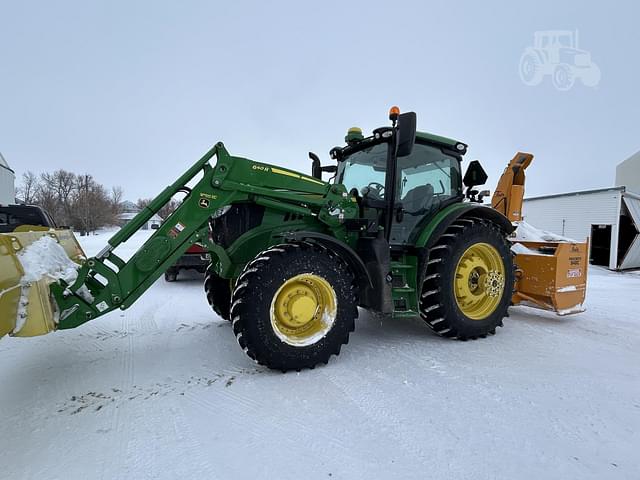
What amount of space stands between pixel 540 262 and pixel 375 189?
2.36m

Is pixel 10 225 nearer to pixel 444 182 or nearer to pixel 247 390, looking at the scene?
pixel 247 390

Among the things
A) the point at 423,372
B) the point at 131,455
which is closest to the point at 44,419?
the point at 131,455

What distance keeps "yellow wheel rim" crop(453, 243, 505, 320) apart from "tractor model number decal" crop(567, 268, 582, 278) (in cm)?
110

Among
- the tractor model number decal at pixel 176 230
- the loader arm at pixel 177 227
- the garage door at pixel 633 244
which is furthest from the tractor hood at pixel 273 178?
the garage door at pixel 633 244

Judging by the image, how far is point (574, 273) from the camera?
4516 millimetres

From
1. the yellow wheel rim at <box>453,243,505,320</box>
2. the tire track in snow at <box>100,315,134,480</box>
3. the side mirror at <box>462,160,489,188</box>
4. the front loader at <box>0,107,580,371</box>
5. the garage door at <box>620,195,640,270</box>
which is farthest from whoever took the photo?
the garage door at <box>620,195,640,270</box>

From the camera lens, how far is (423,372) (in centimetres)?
293

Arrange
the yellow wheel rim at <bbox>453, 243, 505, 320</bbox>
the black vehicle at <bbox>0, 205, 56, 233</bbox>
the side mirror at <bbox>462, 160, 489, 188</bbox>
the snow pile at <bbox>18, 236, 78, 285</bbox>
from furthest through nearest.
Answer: the black vehicle at <bbox>0, 205, 56, 233</bbox>, the side mirror at <bbox>462, 160, 489, 188</bbox>, the yellow wheel rim at <bbox>453, 243, 505, 320</bbox>, the snow pile at <bbox>18, 236, 78, 285</bbox>

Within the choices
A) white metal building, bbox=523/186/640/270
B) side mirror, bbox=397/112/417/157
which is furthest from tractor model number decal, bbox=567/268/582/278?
white metal building, bbox=523/186/640/270

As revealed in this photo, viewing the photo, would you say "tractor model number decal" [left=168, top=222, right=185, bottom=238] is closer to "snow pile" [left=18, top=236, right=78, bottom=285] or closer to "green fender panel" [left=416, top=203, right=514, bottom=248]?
"snow pile" [left=18, top=236, right=78, bottom=285]

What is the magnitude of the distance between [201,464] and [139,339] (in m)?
2.34

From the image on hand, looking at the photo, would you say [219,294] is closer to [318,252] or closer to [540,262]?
[318,252]

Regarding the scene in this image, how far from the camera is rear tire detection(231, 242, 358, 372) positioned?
272 centimetres

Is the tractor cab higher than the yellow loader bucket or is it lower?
higher
